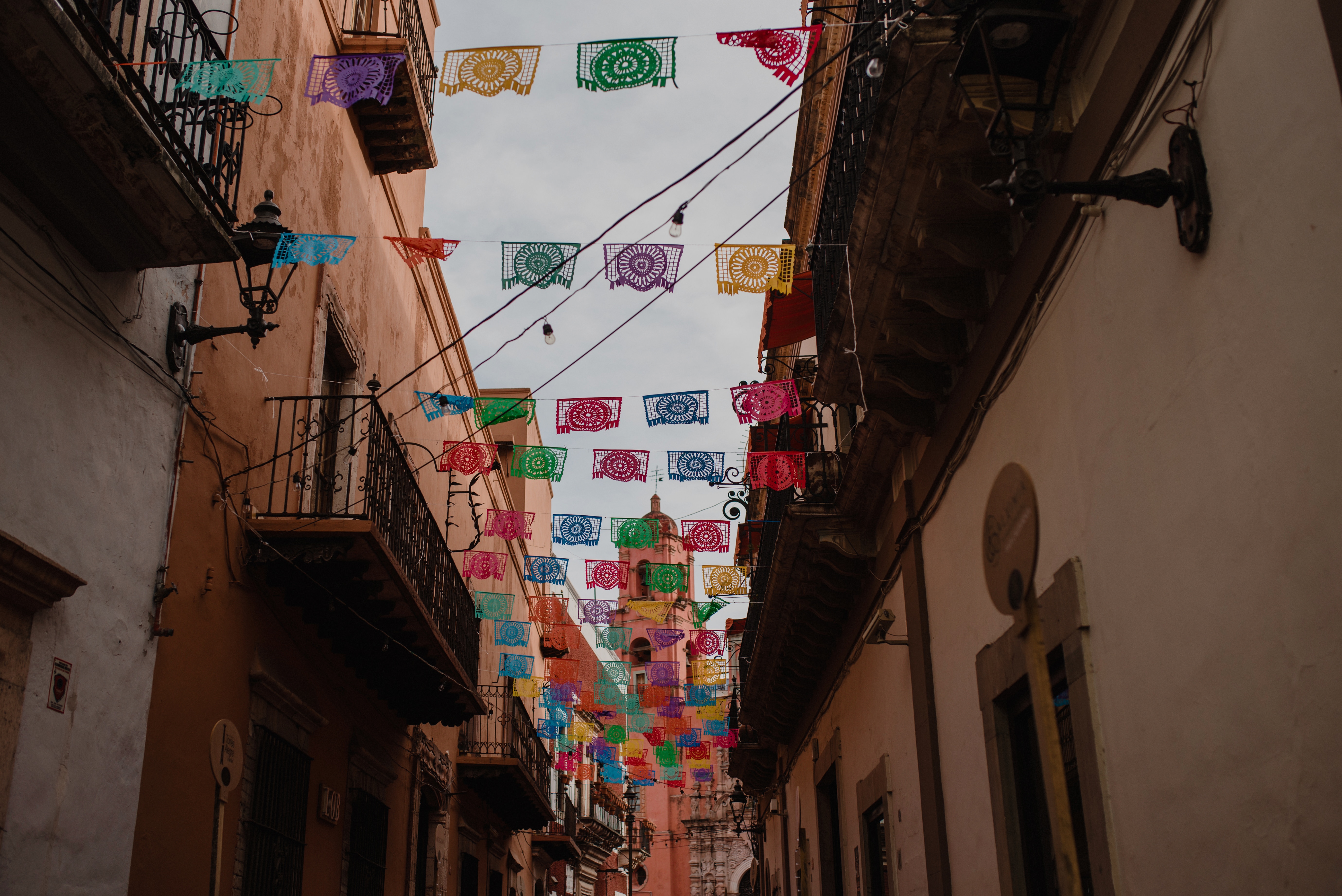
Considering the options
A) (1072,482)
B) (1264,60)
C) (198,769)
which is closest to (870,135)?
(1072,482)

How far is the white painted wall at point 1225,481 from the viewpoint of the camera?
9.48 ft

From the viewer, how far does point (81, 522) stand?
5742mm

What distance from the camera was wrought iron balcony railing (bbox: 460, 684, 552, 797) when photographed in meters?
16.3

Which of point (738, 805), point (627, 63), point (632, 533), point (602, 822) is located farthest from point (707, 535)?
point (738, 805)

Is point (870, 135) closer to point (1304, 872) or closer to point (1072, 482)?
point (1072, 482)

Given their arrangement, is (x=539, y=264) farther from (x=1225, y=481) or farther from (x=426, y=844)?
(x=426, y=844)

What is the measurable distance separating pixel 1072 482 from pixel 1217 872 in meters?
1.66

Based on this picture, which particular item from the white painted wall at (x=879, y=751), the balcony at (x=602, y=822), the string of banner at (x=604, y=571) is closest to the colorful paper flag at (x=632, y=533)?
the string of banner at (x=604, y=571)

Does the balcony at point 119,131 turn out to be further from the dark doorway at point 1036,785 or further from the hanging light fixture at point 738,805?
the hanging light fixture at point 738,805

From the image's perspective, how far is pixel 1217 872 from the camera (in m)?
3.44

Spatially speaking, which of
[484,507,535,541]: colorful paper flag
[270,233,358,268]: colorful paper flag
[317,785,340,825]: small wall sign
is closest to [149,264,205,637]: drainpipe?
[270,233,358,268]: colorful paper flag

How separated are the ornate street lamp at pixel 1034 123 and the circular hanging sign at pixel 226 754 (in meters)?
4.80

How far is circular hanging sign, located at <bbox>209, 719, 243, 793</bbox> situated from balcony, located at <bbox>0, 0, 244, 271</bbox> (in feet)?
8.47

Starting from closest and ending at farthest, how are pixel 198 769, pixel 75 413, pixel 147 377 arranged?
pixel 75 413, pixel 147 377, pixel 198 769
